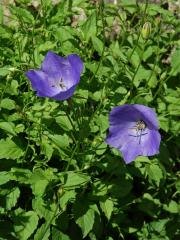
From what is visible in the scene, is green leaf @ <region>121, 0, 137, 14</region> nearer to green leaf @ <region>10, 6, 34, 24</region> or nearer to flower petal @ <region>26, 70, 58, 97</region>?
green leaf @ <region>10, 6, 34, 24</region>

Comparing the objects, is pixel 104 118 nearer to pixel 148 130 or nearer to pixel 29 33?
pixel 148 130

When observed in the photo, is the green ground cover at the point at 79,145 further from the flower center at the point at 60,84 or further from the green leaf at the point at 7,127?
the flower center at the point at 60,84

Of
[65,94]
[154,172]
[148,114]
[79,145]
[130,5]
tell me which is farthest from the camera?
[130,5]

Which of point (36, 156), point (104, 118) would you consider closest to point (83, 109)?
point (104, 118)

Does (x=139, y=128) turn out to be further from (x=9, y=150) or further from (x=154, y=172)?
(x=9, y=150)

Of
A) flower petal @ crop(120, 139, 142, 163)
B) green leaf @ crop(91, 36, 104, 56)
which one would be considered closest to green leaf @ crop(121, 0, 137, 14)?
green leaf @ crop(91, 36, 104, 56)

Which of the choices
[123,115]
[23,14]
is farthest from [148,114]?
[23,14]
